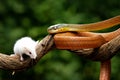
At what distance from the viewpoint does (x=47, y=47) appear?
8.50ft

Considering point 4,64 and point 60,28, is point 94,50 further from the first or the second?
point 4,64

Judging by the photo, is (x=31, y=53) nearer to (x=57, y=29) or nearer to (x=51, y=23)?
(x=57, y=29)

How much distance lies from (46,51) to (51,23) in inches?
95.9

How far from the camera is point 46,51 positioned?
258 centimetres

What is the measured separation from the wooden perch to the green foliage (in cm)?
204

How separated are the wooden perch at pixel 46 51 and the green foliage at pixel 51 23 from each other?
2.04m

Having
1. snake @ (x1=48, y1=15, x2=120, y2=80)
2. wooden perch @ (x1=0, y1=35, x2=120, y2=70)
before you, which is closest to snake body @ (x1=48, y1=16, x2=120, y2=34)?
snake @ (x1=48, y1=15, x2=120, y2=80)

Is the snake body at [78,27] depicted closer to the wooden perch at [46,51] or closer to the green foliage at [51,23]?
the wooden perch at [46,51]

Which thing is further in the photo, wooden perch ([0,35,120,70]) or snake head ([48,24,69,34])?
snake head ([48,24,69,34])

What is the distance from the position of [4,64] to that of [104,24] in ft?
2.20

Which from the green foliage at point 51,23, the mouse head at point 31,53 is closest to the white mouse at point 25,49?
the mouse head at point 31,53

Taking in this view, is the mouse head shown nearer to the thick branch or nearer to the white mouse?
the white mouse

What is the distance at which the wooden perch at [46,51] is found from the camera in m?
2.50

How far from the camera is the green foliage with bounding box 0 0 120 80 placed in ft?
15.8
